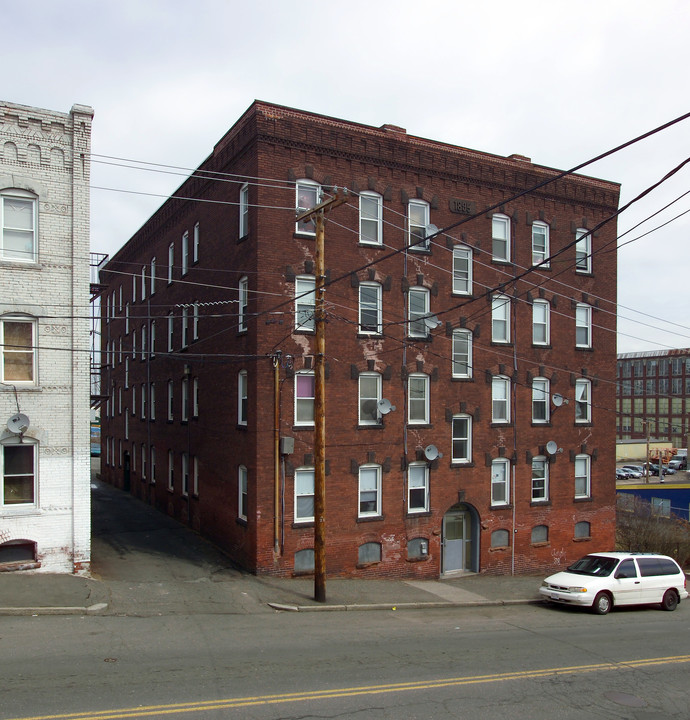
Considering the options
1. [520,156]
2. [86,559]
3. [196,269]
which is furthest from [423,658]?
[520,156]

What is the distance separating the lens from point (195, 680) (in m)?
10.4

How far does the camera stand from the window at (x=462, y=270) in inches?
958

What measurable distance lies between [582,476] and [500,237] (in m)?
10.0

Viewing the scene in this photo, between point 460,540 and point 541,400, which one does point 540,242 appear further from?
point 460,540

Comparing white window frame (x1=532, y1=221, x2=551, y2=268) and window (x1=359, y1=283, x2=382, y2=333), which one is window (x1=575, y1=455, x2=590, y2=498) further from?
window (x1=359, y1=283, x2=382, y2=333)

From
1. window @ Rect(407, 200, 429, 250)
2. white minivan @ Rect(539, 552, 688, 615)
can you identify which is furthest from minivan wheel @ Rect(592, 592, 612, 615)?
window @ Rect(407, 200, 429, 250)

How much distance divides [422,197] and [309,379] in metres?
7.51

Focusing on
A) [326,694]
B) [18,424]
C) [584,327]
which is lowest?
[326,694]

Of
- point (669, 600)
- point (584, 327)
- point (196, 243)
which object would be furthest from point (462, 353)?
point (196, 243)

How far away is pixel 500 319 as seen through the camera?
2545 cm

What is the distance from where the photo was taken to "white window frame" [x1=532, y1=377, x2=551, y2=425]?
26.0 meters

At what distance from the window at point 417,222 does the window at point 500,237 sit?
3.12 metres

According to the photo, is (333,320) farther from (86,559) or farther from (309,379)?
(86,559)

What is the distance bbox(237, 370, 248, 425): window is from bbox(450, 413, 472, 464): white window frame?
739 centimetres
